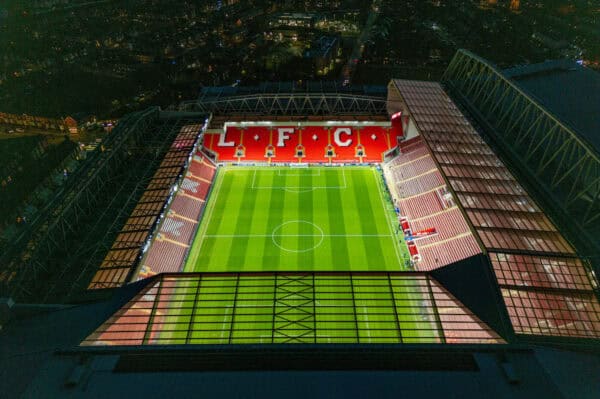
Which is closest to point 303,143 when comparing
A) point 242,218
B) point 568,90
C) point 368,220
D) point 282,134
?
point 282,134

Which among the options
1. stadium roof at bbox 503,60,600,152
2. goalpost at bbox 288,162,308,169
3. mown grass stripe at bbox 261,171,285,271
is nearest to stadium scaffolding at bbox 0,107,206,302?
mown grass stripe at bbox 261,171,285,271

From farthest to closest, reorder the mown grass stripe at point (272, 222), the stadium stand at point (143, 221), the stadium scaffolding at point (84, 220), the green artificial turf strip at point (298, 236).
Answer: the mown grass stripe at point (272, 222), the green artificial turf strip at point (298, 236), the stadium stand at point (143, 221), the stadium scaffolding at point (84, 220)

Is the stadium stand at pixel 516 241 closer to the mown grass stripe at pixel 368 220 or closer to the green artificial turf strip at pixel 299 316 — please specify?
the green artificial turf strip at pixel 299 316

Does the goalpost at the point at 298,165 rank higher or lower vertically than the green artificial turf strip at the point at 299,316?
higher

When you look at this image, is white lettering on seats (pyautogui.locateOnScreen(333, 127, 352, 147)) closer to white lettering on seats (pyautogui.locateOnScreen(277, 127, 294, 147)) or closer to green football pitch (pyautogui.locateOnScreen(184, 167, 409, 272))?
green football pitch (pyautogui.locateOnScreen(184, 167, 409, 272))

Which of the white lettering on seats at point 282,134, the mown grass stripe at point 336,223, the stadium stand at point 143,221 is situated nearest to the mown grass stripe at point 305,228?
the mown grass stripe at point 336,223

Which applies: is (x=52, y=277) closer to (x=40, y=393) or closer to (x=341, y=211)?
(x=40, y=393)

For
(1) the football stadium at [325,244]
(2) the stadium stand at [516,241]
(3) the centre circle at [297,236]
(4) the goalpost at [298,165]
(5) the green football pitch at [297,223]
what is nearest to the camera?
(1) the football stadium at [325,244]

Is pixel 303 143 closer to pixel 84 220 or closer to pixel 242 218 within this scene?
pixel 242 218
